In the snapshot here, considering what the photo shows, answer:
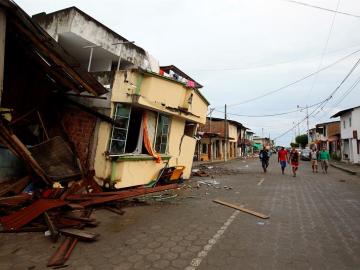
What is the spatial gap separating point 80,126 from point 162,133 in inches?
148

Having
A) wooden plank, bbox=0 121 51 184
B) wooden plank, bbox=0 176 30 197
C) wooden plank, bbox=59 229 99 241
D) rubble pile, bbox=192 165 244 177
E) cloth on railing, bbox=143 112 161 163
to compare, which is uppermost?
cloth on railing, bbox=143 112 161 163

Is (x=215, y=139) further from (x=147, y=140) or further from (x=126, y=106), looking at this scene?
(x=126, y=106)

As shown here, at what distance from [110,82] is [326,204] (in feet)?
27.6

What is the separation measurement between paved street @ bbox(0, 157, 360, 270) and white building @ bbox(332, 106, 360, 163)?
87.0ft

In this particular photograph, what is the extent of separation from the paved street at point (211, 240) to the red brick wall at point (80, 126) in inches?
144

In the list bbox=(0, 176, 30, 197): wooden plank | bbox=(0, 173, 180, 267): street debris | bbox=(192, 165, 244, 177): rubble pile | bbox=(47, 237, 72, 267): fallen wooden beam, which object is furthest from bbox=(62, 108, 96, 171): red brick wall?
bbox=(192, 165, 244, 177): rubble pile

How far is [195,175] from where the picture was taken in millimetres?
18531

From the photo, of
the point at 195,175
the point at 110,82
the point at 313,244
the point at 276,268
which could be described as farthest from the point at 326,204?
the point at 195,175

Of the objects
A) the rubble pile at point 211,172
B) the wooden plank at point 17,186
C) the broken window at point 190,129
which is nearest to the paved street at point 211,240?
the wooden plank at point 17,186

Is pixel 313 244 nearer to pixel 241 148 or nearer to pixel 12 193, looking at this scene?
pixel 12 193

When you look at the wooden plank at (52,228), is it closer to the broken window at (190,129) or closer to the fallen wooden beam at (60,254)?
the fallen wooden beam at (60,254)

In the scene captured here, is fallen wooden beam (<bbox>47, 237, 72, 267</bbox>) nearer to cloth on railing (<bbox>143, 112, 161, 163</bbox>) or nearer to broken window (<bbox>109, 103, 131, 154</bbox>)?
broken window (<bbox>109, 103, 131, 154</bbox>)

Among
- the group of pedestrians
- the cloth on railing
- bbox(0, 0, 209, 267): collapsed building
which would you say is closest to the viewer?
bbox(0, 0, 209, 267): collapsed building

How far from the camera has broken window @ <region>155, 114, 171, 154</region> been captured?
43.1ft
